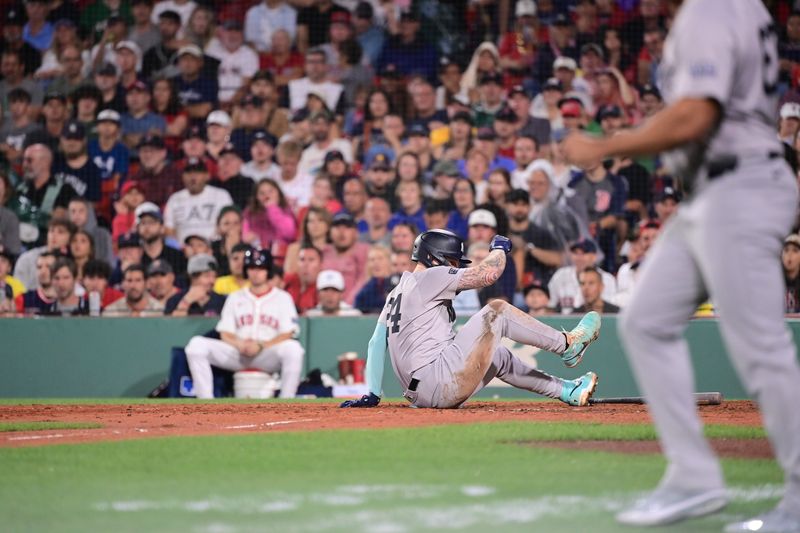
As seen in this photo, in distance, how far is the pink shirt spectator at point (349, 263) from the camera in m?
13.1

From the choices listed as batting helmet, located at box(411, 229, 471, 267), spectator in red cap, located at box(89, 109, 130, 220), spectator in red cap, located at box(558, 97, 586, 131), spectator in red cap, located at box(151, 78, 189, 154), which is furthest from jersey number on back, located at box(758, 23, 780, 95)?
spectator in red cap, located at box(151, 78, 189, 154)

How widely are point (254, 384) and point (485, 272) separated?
456 centimetres

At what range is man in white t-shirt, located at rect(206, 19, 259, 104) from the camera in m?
15.5

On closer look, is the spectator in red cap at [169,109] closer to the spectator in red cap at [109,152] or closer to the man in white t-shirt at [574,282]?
the spectator in red cap at [109,152]

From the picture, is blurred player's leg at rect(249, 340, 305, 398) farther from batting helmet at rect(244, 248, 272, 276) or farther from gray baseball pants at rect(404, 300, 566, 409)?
gray baseball pants at rect(404, 300, 566, 409)

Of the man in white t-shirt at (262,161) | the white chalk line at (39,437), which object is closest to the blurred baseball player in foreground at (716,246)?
the white chalk line at (39,437)

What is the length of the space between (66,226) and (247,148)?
8.15 feet

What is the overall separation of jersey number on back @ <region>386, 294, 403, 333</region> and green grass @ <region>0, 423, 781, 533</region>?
1.91m

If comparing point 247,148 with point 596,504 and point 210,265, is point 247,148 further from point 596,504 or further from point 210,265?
point 596,504

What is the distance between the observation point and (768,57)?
401cm

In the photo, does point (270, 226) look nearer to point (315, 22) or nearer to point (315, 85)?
point (315, 85)

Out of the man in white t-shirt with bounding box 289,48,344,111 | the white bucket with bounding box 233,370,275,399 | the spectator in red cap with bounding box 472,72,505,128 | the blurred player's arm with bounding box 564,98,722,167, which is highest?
the man in white t-shirt with bounding box 289,48,344,111

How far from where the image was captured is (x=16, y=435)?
7250 mm

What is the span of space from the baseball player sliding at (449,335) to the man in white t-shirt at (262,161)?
233 inches
